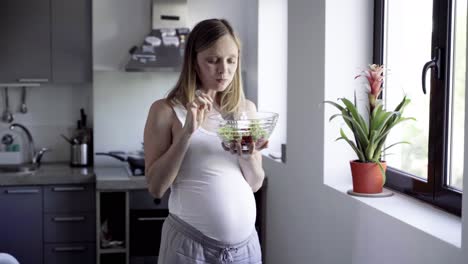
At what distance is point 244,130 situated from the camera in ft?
6.17

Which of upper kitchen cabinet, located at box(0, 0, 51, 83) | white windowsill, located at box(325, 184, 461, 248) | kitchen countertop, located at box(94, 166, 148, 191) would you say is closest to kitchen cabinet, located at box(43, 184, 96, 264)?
kitchen countertop, located at box(94, 166, 148, 191)

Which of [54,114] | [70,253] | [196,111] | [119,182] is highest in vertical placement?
[196,111]

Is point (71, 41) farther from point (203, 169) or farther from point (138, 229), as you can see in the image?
point (203, 169)

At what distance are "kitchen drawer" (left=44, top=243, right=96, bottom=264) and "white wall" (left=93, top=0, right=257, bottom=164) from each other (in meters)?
0.58

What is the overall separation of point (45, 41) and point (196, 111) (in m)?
2.69

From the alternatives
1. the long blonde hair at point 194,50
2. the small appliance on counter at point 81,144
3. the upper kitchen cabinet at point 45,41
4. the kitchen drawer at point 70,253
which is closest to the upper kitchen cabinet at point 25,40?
the upper kitchen cabinet at point 45,41

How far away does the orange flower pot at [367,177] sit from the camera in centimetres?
256

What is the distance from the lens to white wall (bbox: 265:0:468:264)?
7.90 feet

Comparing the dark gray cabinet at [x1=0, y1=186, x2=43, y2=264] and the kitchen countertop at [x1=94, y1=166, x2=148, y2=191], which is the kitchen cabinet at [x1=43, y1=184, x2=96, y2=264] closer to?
the dark gray cabinet at [x1=0, y1=186, x2=43, y2=264]

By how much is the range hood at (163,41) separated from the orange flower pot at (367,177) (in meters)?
1.82

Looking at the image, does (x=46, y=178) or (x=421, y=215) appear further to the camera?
(x=46, y=178)

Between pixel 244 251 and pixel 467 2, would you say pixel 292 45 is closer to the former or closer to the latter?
pixel 467 2

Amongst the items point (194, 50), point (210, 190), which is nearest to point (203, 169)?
point (210, 190)

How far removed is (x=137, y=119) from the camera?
436 cm
